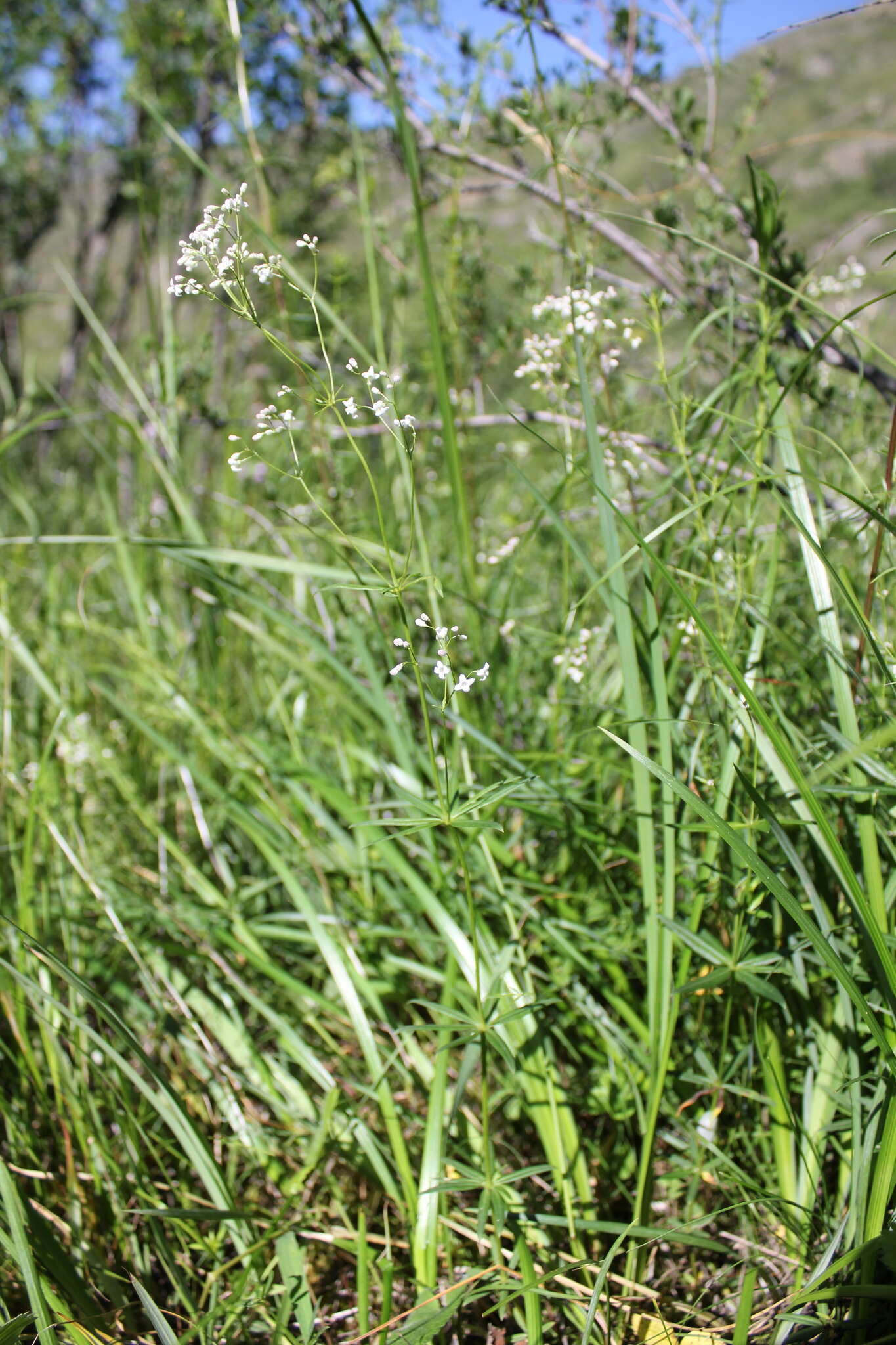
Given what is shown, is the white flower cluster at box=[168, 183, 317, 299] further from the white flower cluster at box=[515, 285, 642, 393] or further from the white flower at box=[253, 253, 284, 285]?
the white flower cluster at box=[515, 285, 642, 393]

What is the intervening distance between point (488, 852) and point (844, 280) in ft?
7.41

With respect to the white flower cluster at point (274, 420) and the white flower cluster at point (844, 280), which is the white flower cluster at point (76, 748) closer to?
the white flower cluster at point (274, 420)

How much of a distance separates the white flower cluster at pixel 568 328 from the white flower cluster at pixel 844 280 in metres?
0.77

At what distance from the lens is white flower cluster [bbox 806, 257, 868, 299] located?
7.43ft

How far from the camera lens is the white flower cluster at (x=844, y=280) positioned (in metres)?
2.26

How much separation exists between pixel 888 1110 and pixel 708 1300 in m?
0.44

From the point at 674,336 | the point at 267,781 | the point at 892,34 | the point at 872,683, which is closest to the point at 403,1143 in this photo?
the point at 267,781

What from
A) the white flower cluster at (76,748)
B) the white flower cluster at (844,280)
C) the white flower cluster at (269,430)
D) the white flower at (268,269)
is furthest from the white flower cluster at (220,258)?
the white flower cluster at (844,280)

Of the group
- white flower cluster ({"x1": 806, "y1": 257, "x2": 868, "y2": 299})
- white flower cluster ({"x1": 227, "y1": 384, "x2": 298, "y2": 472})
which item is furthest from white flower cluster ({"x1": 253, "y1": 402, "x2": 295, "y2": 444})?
white flower cluster ({"x1": 806, "y1": 257, "x2": 868, "y2": 299})

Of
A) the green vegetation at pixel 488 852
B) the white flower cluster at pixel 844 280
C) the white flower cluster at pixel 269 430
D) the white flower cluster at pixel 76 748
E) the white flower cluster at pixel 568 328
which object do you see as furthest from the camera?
the white flower cluster at pixel 844 280

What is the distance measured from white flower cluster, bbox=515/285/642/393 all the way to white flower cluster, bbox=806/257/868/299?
0.77 meters

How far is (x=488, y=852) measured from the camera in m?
1.39

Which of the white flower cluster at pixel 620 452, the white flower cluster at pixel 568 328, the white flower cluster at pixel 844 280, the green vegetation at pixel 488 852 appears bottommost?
the green vegetation at pixel 488 852

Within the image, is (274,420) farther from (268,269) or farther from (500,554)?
(500,554)
